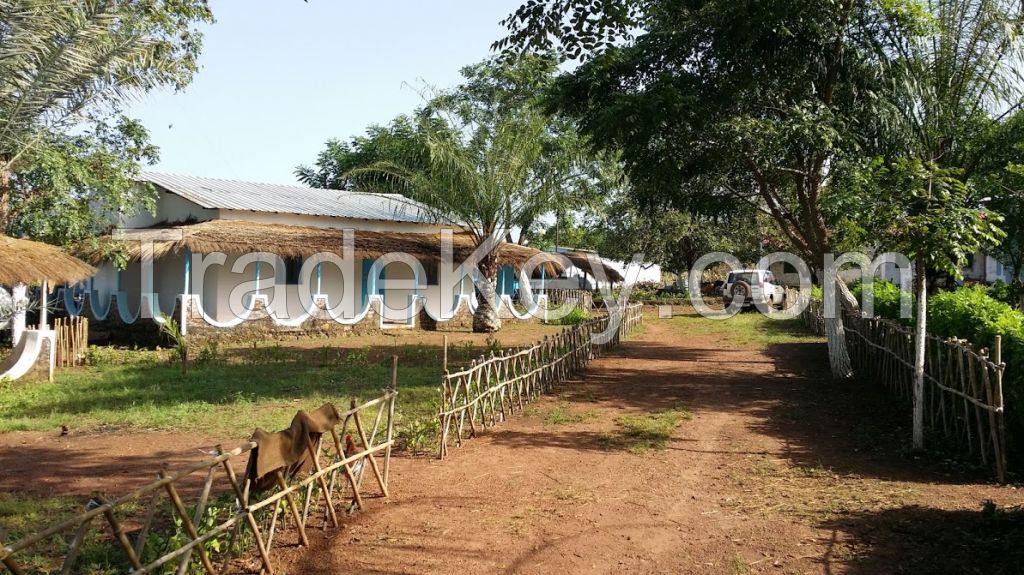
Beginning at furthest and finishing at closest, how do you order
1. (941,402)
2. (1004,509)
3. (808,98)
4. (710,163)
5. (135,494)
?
(710,163)
(808,98)
(941,402)
(1004,509)
(135,494)

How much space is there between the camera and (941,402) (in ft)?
25.3

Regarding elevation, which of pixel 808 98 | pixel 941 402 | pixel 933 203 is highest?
pixel 808 98

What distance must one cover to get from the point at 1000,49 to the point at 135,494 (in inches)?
391

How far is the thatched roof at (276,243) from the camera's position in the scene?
635 inches

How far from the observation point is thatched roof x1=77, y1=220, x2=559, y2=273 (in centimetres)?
1614

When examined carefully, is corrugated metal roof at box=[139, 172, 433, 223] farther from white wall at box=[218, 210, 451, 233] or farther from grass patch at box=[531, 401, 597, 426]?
grass patch at box=[531, 401, 597, 426]

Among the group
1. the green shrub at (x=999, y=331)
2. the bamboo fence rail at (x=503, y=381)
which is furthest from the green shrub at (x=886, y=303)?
the bamboo fence rail at (x=503, y=381)

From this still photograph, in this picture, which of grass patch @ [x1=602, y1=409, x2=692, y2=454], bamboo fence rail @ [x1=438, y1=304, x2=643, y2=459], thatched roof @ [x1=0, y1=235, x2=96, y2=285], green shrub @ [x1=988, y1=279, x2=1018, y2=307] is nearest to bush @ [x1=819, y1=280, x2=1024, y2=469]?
grass patch @ [x1=602, y1=409, x2=692, y2=454]

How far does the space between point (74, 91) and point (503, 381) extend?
7.34m

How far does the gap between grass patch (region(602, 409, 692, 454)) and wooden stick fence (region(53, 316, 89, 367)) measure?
9.91 metres

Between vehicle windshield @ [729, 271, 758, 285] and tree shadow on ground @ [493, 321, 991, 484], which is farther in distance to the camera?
vehicle windshield @ [729, 271, 758, 285]

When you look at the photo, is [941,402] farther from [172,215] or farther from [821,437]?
[172,215]

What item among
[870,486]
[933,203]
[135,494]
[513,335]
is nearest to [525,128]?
[513,335]

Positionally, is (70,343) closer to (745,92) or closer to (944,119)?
(745,92)
